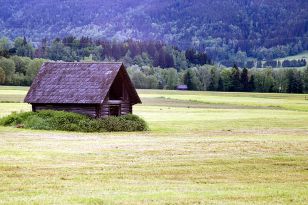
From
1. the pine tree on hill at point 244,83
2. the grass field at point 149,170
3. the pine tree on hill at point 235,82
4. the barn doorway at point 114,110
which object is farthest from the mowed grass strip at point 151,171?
the pine tree on hill at point 244,83

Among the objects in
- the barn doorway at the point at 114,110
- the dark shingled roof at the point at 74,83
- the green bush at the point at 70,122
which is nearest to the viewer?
the green bush at the point at 70,122

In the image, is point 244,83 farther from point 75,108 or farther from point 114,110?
point 75,108

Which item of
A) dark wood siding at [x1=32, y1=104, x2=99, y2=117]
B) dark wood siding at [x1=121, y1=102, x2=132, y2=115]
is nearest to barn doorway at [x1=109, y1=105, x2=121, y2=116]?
dark wood siding at [x1=121, y1=102, x2=132, y2=115]

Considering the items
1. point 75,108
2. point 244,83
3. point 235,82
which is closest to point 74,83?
point 75,108

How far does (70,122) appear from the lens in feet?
173

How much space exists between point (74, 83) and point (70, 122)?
6.14 meters

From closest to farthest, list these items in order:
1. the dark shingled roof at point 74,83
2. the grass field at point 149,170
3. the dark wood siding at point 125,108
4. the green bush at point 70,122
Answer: the grass field at point 149,170 < the green bush at point 70,122 < the dark shingled roof at point 74,83 < the dark wood siding at point 125,108

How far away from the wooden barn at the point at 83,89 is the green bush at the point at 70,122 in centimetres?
233

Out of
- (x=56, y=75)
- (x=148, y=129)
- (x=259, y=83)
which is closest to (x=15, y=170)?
(x=148, y=129)

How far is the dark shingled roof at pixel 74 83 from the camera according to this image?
56.7 meters

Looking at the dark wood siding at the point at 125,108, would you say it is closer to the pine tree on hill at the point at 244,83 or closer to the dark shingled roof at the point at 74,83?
the dark shingled roof at the point at 74,83

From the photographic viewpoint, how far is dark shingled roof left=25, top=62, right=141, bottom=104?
5666 cm

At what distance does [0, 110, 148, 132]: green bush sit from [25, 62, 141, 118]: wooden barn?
233 cm

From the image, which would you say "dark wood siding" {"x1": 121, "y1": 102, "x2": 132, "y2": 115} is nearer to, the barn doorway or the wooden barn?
the wooden barn
